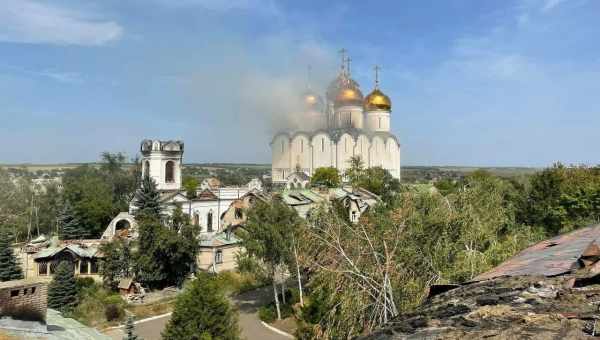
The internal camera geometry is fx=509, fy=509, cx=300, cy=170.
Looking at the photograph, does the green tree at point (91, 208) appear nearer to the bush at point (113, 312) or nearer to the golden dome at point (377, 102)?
the bush at point (113, 312)

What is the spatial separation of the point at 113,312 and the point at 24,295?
13.1m

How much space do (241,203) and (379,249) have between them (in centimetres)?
2284

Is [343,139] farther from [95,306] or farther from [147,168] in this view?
[95,306]

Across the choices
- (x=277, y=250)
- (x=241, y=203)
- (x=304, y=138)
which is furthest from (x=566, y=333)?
(x=304, y=138)

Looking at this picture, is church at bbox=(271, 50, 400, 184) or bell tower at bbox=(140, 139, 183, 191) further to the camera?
church at bbox=(271, 50, 400, 184)

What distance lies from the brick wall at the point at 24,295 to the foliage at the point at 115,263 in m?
15.9

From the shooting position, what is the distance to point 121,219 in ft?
105

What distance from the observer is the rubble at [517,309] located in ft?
11.0

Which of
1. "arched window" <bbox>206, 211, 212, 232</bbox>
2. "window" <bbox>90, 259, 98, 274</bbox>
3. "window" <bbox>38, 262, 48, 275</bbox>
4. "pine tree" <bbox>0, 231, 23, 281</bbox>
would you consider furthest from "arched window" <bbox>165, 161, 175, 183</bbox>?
"pine tree" <bbox>0, 231, 23, 281</bbox>

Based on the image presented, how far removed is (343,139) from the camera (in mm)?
61688

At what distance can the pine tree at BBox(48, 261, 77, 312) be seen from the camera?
2191 centimetres

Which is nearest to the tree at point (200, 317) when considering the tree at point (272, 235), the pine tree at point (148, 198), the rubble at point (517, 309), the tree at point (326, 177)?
the tree at point (272, 235)

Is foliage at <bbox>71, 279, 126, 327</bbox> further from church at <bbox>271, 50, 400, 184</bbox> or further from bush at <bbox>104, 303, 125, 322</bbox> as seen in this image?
church at <bbox>271, 50, 400, 184</bbox>

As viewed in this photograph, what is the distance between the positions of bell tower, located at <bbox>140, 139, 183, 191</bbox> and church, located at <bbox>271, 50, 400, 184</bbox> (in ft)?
83.9
